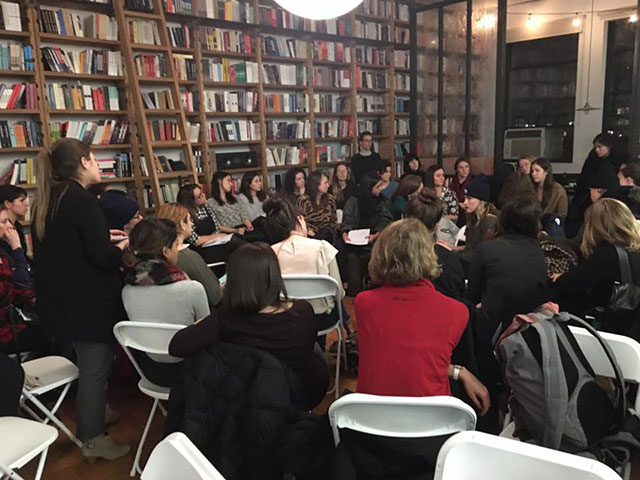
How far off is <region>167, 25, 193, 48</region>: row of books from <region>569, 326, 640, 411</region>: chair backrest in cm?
499

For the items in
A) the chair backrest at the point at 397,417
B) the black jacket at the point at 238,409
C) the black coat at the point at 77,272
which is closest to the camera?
the chair backrest at the point at 397,417

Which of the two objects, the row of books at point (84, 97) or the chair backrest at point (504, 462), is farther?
the row of books at point (84, 97)

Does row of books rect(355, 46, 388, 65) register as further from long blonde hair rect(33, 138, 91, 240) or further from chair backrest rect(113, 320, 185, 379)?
chair backrest rect(113, 320, 185, 379)

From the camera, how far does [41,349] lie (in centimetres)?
288

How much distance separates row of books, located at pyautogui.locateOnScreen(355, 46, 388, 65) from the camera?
7.31 metres

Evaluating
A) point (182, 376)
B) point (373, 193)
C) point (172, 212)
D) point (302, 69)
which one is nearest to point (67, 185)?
point (172, 212)

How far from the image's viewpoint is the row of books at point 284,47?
628 centimetres

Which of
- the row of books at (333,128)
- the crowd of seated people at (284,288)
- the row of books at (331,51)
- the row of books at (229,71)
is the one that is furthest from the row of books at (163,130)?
the row of books at (331,51)

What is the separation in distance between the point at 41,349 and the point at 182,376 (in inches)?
62.1

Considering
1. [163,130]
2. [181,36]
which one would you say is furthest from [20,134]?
Result: [181,36]

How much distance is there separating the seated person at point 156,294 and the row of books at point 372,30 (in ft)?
18.6

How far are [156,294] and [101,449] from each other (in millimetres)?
768

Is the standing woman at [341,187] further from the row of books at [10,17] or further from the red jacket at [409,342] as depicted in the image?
the red jacket at [409,342]

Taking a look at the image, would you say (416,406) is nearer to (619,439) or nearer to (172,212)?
(619,439)
